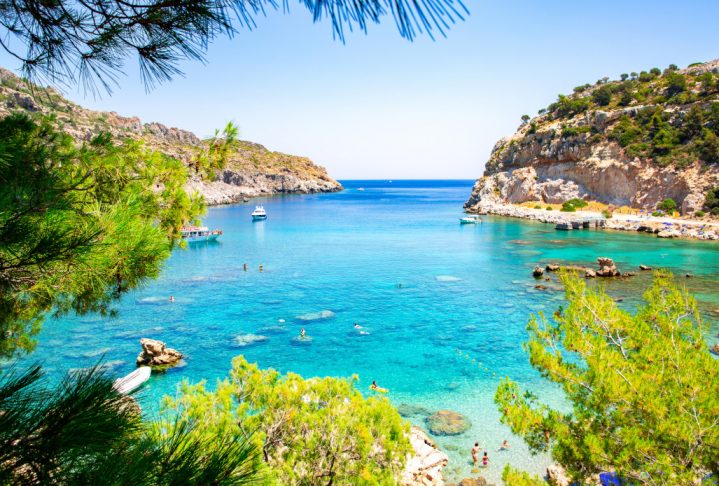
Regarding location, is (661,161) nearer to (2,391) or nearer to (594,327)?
(594,327)

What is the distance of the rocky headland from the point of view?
62.9 metres

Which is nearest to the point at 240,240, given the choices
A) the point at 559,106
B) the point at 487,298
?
the point at 487,298

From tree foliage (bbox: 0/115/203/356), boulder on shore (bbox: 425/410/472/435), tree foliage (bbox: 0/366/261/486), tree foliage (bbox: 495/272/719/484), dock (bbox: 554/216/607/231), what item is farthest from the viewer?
dock (bbox: 554/216/607/231)

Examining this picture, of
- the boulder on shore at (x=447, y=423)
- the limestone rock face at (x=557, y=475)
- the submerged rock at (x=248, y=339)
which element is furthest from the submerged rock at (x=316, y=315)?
the limestone rock face at (x=557, y=475)

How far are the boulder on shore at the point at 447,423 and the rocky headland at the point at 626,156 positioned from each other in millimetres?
53442

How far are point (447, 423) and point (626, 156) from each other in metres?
71.5

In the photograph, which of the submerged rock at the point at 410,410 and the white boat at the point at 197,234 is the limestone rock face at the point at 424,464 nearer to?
the submerged rock at the point at 410,410

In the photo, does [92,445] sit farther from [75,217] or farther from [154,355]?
[154,355]

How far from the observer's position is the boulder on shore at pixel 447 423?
16734 mm

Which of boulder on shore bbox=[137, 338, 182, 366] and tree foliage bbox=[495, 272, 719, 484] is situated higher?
tree foliage bbox=[495, 272, 719, 484]

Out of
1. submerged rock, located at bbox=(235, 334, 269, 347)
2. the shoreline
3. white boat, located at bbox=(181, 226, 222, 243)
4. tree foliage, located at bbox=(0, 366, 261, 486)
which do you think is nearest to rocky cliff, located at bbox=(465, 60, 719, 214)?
the shoreline

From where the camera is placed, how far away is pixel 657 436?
7270mm

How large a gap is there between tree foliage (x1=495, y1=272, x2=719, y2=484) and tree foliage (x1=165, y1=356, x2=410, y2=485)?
10.6 feet

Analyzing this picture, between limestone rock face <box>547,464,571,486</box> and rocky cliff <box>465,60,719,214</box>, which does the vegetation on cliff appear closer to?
rocky cliff <box>465,60,719,214</box>
